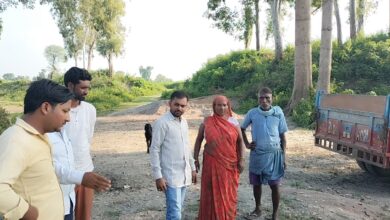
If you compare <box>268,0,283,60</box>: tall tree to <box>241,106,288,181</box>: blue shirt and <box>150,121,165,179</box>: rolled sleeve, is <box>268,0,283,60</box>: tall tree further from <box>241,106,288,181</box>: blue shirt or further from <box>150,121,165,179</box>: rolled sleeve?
<box>150,121,165,179</box>: rolled sleeve

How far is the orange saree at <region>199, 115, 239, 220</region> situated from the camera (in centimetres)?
420

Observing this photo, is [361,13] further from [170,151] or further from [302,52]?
[170,151]

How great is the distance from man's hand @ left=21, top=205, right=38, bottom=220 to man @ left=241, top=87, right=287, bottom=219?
10.6 ft

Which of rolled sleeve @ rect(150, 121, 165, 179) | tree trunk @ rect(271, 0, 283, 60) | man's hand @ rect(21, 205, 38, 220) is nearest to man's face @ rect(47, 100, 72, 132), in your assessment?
man's hand @ rect(21, 205, 38, 220)

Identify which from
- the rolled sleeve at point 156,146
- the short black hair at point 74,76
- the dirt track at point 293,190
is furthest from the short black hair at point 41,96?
the dirt track at point 293,190

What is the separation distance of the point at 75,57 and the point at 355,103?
43.8 meters

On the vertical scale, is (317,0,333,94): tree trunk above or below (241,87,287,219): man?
above

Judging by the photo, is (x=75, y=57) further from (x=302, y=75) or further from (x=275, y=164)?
(x=275, y=164)

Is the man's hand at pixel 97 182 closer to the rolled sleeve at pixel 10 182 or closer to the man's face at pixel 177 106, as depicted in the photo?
the rolled sleeve at pixel 10 182

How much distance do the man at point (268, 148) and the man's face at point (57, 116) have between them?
304 centimetres

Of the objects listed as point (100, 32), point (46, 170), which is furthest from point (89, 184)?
point (100, 32)

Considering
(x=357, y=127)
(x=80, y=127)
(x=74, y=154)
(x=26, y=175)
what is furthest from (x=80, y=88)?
(x=357, y=127)

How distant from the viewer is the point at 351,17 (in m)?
23.1

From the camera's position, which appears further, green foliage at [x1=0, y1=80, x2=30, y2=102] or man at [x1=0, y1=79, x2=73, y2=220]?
green foliage at [x1=0, y1=80, x2=30, y2=102]
